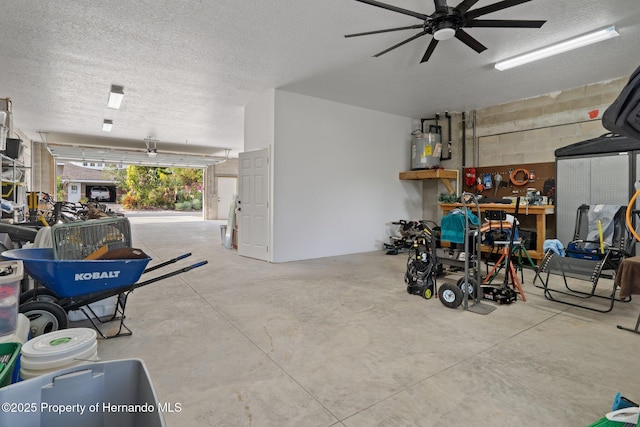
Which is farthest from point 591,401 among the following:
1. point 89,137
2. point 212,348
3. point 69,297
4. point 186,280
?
point 89,137

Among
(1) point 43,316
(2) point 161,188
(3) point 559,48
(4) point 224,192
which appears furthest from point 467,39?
(2) point 161,188

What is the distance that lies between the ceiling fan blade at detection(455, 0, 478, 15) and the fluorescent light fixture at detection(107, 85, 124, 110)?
18.1 ft

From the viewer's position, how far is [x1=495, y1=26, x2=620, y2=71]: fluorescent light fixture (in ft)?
12.1

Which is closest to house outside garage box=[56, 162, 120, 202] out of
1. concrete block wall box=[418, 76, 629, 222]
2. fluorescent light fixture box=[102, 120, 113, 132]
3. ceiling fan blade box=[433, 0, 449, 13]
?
fluorescent light fixture box=[102, 120, 113, 132]

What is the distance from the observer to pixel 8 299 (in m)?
1.61

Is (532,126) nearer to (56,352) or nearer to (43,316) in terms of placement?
(56,352)

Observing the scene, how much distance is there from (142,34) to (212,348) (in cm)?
369

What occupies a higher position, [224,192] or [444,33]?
[444,33]

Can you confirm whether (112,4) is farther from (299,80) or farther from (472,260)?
(472,260)

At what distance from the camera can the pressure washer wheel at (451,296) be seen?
10.9 ft

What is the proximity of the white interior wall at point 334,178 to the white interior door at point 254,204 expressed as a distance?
23cm

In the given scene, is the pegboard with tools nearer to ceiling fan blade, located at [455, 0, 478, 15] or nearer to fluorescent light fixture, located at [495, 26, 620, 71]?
fluorescent light fixture, located at [495, 26, 620, 71]

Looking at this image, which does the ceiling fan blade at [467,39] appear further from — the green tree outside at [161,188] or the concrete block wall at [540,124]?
the green tree outside at [161,188]

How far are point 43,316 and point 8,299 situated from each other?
791 millimetres
